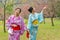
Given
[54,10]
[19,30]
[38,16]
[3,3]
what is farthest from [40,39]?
[54,10]

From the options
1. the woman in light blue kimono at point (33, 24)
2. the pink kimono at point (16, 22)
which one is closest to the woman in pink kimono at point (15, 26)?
the pink kimono at point (16, 22)

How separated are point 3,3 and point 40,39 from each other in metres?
7.68

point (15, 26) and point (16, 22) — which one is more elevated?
point (16, 22)

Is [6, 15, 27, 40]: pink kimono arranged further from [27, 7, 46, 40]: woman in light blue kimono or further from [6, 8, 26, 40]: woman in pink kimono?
[27, 7, 46, 40]: woman in light blue kimono

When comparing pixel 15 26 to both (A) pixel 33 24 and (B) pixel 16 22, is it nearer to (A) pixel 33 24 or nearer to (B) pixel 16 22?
(B) pixel 16 22

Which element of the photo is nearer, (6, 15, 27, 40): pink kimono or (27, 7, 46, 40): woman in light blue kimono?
(6, 15, 27, 40): pink kimono

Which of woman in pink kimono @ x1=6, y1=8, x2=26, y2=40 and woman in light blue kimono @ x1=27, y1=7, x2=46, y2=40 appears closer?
woman in pink kimono @ x1=6, y1=8, x2=26, y2=40

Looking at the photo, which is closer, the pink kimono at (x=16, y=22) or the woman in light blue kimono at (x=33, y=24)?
the pink kimono at (x=16, y=22)

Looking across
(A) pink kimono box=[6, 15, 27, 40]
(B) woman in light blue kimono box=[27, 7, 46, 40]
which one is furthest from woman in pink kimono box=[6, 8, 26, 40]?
(B) woman in light blue kimono box=[27, 7, 46, 40]

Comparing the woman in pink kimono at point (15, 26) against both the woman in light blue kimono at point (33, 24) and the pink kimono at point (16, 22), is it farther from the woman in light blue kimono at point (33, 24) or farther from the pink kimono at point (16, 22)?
the woman in light blue kimono at point (33, 24)

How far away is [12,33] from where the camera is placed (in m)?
8.40

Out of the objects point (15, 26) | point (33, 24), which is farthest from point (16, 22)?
point (33, 24)

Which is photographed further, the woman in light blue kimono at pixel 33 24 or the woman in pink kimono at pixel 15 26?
the woman in light blue kimono at pixel 33 24

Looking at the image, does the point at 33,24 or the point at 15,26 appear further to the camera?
the point at 33,24
